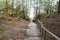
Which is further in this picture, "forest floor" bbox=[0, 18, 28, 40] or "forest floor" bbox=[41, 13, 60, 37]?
"forest floor" bbox=[41, 13, 60, 37]

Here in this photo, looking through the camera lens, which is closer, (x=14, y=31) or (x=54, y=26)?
(x=14, y=31)

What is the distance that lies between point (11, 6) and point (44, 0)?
5402 millimetres

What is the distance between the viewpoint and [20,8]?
22344 mm

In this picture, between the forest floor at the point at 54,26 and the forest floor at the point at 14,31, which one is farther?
the forest floor at the point at 54,26

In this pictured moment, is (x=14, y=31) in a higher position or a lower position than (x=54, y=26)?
higher

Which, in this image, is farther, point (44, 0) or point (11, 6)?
point (44, 0)

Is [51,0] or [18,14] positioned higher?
[51,0]

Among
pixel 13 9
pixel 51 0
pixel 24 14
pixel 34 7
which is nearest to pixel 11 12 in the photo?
pixel 13 9

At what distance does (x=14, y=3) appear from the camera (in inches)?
873

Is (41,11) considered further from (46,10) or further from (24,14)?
(24,14)

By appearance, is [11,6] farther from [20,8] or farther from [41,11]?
[41,11]

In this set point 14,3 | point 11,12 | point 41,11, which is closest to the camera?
point 11,12

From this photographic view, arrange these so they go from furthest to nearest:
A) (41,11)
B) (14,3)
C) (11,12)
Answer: (41,11), (14,3), (11,12)

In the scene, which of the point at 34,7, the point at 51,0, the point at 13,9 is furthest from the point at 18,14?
the point at 51,0
